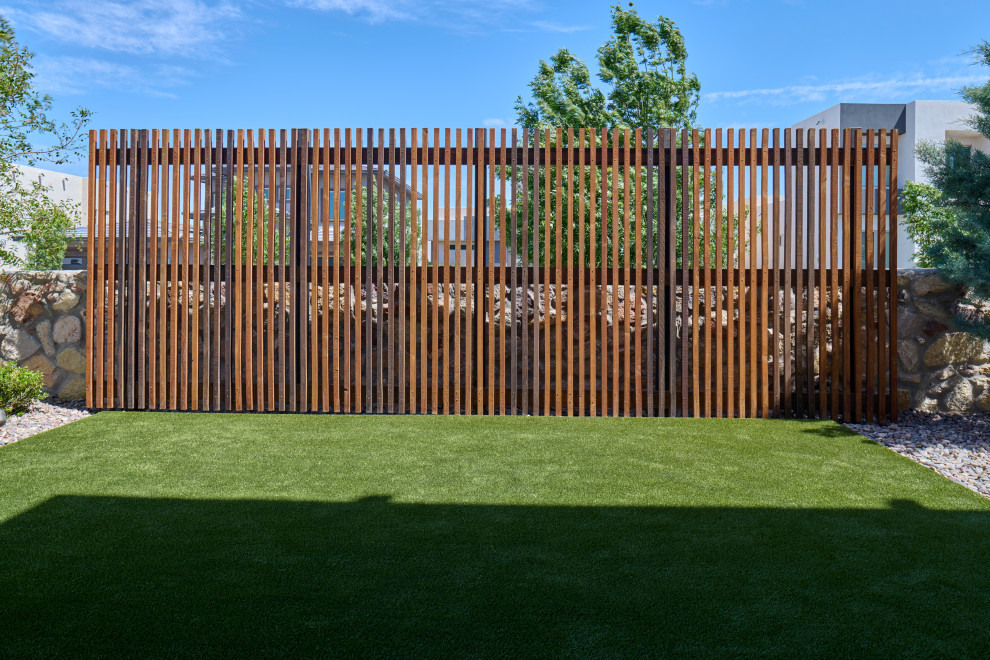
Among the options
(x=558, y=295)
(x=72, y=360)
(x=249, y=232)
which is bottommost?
(x=72, y=360)

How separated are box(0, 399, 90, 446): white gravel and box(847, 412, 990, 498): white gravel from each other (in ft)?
23.5

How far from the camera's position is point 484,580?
3174 mm

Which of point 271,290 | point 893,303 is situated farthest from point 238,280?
point 893,303

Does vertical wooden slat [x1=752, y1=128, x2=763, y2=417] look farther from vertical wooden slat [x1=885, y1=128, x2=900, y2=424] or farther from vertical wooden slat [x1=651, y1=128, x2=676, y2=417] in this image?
vertical wooden slat [x1=885, y1=128, x2=900, y2=424]

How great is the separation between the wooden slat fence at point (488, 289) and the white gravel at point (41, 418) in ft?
1.15

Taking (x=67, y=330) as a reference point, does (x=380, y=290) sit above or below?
above

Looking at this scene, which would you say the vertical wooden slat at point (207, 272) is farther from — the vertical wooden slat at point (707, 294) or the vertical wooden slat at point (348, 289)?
the vertical wooden slat at point (707, 294)

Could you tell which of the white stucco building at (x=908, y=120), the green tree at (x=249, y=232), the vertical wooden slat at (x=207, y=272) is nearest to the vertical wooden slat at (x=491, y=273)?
the green tree at (x=249, y=232)

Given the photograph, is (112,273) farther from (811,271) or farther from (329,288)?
(811,271)

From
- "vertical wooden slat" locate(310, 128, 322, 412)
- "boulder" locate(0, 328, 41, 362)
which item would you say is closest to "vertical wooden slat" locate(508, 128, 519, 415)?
"vertical wooden slat" locate(310, 128, 322, 412)

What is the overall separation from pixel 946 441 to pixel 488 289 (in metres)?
4.14

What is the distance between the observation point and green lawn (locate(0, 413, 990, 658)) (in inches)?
105

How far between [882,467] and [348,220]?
491 cm

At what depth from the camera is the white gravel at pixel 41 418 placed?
6425mm
